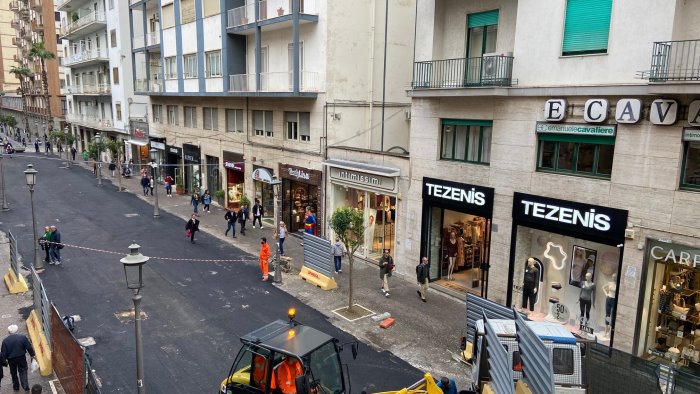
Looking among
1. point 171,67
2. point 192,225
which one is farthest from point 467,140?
point 171,67

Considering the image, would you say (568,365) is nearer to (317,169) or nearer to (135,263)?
(135,263)

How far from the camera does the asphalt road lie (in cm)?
1171

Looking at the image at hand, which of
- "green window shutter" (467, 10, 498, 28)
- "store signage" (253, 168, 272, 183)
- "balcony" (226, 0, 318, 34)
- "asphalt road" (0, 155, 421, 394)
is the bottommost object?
"asphalt road" (0, 155, 421, 394)

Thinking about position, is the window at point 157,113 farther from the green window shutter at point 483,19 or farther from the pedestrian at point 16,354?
the pedestrian at point 16,354

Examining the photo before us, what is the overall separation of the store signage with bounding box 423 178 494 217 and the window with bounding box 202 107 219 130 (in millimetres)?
18355

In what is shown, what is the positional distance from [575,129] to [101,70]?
49.0m

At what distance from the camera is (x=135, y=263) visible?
340 inches

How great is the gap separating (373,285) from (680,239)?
383 inches

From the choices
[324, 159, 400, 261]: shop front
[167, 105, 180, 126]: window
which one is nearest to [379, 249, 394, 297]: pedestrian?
[324, 159, 400, 261]: shop front

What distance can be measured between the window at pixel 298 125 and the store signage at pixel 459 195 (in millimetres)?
8091

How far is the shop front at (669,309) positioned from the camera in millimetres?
12000

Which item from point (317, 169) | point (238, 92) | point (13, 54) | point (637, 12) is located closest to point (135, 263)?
point (637, 12)

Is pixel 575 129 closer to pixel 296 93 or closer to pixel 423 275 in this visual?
pixel 423 275

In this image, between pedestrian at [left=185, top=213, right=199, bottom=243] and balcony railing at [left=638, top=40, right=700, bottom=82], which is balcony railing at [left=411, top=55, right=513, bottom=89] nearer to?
balcony railing at [left=638, top=40, right=700, bottom=82]
